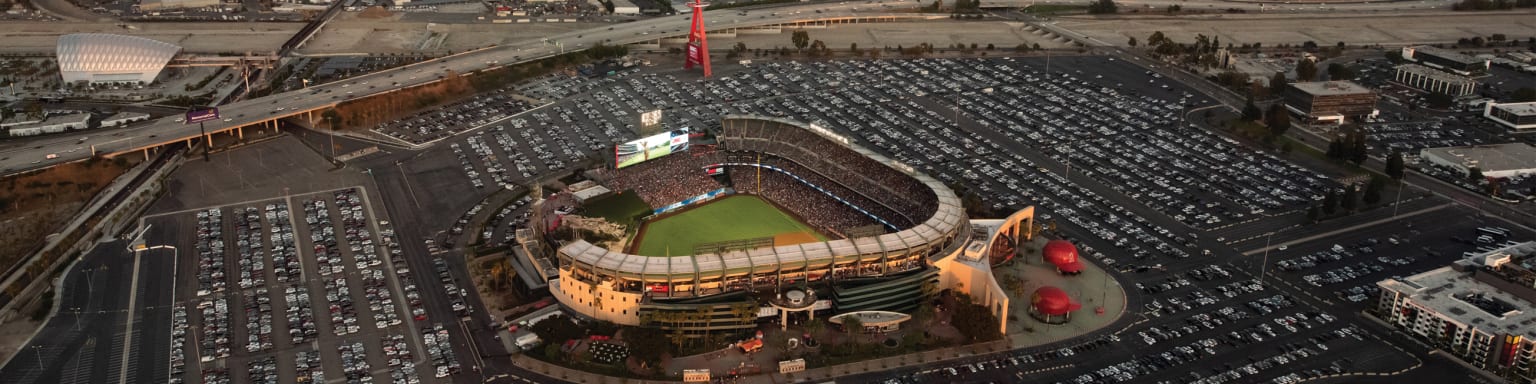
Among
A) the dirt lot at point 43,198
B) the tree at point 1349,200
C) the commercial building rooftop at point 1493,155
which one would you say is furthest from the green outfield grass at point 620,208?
the commercial building rooftop at point 1493,155

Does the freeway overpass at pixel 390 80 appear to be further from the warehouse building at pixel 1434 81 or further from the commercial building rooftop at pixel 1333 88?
the warehouse building at pixel 1434 81

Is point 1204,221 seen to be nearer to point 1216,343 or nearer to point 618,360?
point 1216,343

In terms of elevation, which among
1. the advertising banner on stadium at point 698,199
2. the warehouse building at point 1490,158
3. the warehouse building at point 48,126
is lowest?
the advertising banner on stadium at point 698,199

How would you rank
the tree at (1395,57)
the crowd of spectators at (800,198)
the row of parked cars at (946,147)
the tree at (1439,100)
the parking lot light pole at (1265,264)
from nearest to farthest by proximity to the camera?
the parking lot light pole at (1265,264) → the row of parked cars at (946,147) → the crowd of spectators at (800,198) → the tree at (1439,100) → the tree at (1395,57)

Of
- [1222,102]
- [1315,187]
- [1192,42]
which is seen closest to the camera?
[1315,187]

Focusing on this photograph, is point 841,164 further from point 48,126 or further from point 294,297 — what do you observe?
point 48,126

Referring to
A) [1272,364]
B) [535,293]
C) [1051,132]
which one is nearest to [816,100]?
A: [1051,132]
